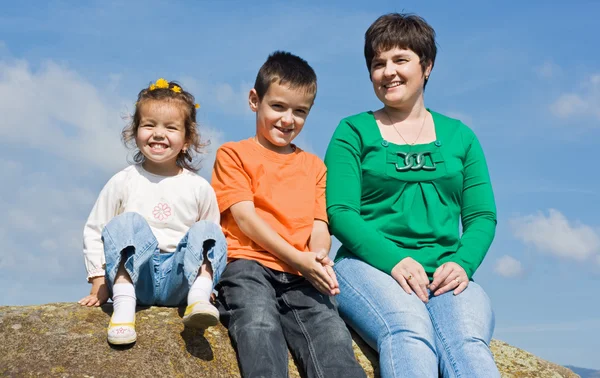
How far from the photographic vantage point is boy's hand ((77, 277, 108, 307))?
169 inches

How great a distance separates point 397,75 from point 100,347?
106 inches

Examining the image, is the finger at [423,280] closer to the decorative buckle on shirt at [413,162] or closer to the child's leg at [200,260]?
the decorative buckle on shirt at [413,162]

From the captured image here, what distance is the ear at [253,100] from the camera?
492cm

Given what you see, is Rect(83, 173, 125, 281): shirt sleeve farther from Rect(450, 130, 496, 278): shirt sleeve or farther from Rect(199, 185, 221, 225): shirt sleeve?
Rect(450, 130, 496, 278): shirt sleeve

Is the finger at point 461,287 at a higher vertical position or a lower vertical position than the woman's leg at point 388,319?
higher

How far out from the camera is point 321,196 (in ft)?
15.8

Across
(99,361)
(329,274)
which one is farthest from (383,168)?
(99,361)

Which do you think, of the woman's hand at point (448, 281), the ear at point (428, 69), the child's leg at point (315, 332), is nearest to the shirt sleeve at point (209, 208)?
the child's leg at point (315, 332)

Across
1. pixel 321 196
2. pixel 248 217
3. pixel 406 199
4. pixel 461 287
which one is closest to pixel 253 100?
pixel 321 196

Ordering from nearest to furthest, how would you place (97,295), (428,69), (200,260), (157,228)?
(200,260) → (97,295) → (157,228) → (428,69)

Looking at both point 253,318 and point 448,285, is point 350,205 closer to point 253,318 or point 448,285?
point 448,285

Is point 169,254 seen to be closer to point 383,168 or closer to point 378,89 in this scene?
point 383,168

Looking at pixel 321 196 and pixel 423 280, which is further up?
pixel 321 196

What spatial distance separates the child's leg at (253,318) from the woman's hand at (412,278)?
2.57 ft
